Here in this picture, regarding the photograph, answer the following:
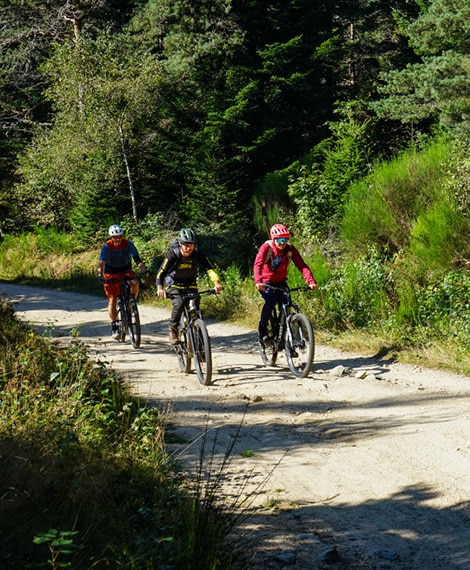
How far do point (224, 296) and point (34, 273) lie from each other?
13120 millimetres

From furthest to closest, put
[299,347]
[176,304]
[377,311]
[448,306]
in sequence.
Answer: [377,311] → [448,306] → [176,304] → [299,347]

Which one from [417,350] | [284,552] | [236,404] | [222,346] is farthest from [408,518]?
[222,346]

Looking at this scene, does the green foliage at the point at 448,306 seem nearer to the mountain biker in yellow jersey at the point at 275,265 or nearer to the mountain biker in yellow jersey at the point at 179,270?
the mountain biker in yellow jersey at the point at 275,265

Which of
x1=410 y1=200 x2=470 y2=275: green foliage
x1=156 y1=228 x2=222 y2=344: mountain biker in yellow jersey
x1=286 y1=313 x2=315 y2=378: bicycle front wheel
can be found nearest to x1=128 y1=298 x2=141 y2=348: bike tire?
x1=156 y1=228 x2=222 y2=344: mountain biker in yellow jersey

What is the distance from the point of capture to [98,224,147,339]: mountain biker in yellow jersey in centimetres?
1266

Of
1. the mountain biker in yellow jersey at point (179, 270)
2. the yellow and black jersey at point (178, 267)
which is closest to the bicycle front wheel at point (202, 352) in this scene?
the mountain biker in yellow jersey at point (179, 270)

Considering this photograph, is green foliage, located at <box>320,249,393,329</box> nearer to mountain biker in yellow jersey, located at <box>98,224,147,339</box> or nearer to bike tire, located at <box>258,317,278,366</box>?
bike tire, located at <box>258,317,278,366</box>

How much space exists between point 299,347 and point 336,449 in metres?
3.03

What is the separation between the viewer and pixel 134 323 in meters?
12.4

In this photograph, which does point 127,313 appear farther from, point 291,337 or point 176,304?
point 291,337

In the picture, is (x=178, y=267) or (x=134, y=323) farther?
(x=134, y=323)

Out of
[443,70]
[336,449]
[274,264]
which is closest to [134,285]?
[274,264]

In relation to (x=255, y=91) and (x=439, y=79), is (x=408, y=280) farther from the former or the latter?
(x=255, y=91)

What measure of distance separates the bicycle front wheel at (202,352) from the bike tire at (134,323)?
2.65 metres
